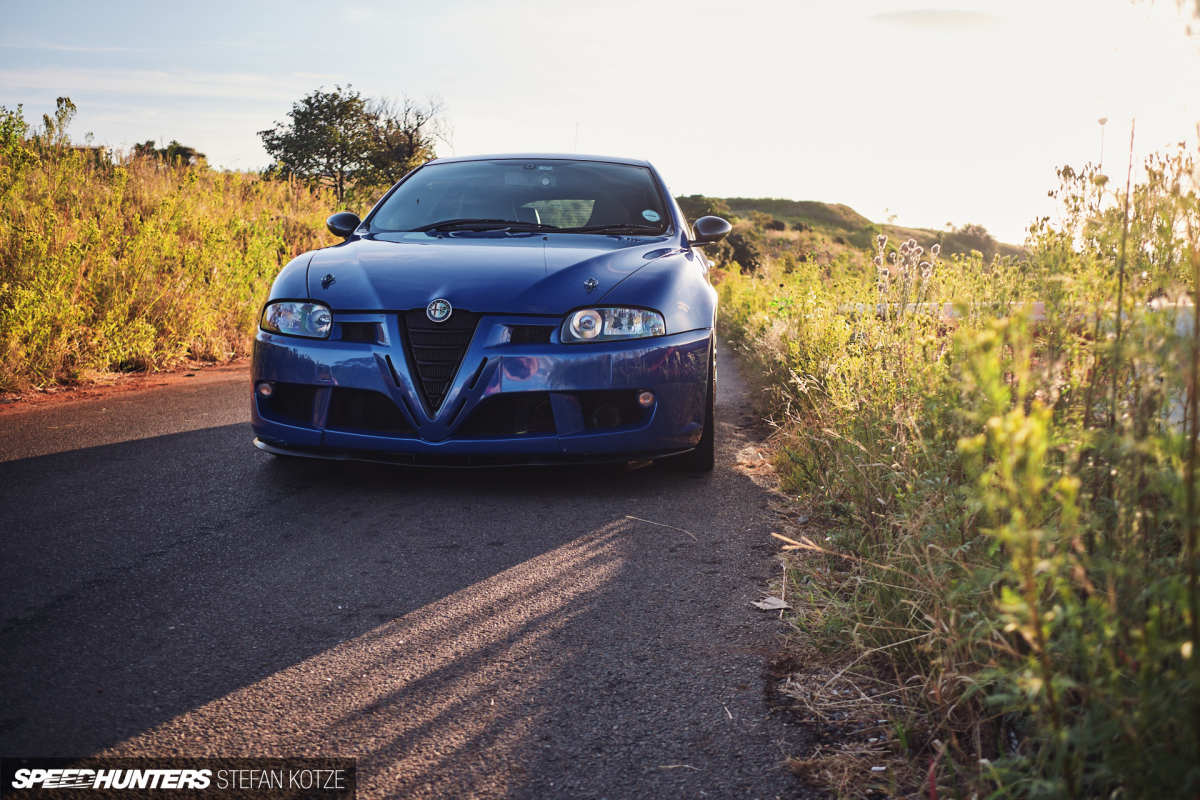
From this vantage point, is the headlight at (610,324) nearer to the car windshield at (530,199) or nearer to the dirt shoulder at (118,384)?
the car windshield at (530,199)

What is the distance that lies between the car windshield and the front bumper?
1.34m

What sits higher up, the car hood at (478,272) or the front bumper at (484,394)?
the car hood at (478,272)

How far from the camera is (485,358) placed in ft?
12.9

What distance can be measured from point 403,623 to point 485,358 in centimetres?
144

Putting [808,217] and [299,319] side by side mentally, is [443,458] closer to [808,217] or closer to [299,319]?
[299,319]

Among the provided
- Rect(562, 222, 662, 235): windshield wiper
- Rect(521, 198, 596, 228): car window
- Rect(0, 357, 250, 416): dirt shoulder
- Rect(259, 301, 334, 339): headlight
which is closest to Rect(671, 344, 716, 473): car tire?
Rect(562, 222, 662, 235): windshield wiper

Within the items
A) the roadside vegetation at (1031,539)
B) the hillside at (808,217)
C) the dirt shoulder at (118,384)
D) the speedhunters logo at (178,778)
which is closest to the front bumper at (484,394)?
the roadside vegetation at (1031,539)

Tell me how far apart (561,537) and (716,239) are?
249cm

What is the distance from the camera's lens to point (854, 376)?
4266 mm

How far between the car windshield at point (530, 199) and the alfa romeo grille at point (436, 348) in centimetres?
134

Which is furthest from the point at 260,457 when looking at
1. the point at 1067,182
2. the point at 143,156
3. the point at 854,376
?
the point at 143,156

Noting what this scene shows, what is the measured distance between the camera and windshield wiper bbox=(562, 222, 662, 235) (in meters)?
5.13

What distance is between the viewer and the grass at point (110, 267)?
21.9ft

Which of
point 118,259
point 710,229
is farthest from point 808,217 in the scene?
point 710,229
